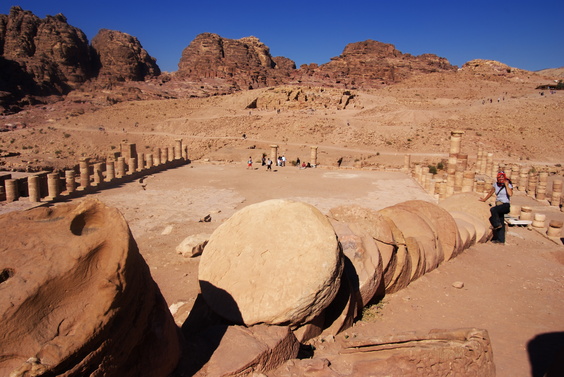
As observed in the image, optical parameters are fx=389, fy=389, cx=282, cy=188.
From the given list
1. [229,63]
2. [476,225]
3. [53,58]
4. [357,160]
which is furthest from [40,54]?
[476,225]

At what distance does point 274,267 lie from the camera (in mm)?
5035

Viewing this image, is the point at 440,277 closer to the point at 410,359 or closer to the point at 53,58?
the point at 410,359

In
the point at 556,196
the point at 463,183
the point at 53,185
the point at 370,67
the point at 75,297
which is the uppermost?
the point at 370,67

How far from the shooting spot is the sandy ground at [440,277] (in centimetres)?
595

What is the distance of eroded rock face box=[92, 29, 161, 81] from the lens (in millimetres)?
76000

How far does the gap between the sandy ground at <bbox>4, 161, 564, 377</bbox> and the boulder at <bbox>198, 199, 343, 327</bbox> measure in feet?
4.15

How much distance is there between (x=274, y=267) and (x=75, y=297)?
2635mm

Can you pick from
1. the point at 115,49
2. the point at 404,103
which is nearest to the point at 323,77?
the point at 404,103

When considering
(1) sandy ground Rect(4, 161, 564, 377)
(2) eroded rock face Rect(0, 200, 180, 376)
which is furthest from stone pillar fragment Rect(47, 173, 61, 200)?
(2) eroded rock face Rect(0, 200, 180, 376)

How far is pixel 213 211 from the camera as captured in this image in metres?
13.3

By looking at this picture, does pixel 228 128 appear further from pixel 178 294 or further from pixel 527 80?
pixel 527 80

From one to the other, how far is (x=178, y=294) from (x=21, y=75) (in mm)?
67775

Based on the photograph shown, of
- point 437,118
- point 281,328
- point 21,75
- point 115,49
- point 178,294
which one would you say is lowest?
point 178,294

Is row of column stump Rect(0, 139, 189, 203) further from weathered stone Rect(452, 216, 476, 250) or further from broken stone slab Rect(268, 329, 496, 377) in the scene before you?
weathered stone Rect(452, 216, 476, 250)
